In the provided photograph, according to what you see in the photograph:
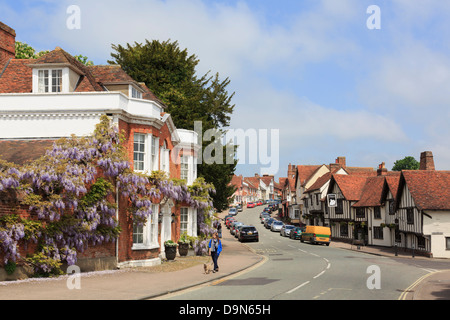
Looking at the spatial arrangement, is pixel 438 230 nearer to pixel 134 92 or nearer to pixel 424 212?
pixel 424 212

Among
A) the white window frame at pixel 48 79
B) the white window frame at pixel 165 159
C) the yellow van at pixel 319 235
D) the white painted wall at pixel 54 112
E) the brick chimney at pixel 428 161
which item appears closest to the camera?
the white painted wall at pixel 54 112

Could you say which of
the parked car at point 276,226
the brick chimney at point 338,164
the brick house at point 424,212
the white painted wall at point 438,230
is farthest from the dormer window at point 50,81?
the brick chimney at point 338,164

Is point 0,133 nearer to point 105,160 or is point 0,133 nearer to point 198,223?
point 105,160

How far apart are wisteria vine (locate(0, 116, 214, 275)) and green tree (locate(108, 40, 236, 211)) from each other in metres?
17.7

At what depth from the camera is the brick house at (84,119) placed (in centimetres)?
2395

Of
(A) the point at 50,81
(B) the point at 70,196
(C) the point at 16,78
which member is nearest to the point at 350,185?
(A) the point at 50,81

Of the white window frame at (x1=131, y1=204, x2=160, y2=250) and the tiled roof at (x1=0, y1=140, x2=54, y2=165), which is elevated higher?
the tiled roof at (x1=0, y1=140, x2=54, y2=165)

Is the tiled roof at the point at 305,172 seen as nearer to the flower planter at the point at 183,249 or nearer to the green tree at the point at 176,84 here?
the green tree at the point at 176,84

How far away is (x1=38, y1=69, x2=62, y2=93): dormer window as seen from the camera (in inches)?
1036

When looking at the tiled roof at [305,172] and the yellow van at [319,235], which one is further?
the tiled roof at [305,172]

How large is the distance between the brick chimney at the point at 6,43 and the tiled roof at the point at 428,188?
3289 cm

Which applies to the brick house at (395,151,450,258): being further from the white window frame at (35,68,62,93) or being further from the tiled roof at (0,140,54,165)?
the tiled roof at (0,140,54,165)

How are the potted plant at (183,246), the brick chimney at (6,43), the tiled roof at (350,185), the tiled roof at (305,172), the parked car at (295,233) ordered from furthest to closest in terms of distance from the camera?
the tiled roof at (305,172) → the parked car at (295,233) → the tiled roof at (350,185) → the potted plant at (183,246) → the brick chimney at (6,43)

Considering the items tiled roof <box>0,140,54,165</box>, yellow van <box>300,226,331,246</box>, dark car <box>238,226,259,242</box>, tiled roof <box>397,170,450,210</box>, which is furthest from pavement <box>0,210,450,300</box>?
dark car <box>238,226,259,242</box>
